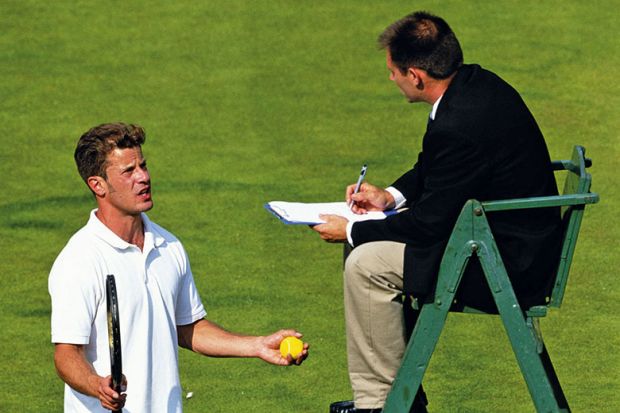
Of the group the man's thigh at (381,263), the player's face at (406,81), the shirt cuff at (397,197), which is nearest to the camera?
the man's thigh at (381,263)

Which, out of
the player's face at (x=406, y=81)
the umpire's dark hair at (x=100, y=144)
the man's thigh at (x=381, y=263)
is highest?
the player's face at (x=406, y=81)

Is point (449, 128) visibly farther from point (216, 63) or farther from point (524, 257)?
point (216, 63)

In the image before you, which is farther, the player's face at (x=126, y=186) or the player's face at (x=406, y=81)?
the player's face at (x=406, y=81)

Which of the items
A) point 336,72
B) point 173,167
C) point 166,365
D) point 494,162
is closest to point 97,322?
point 166,365

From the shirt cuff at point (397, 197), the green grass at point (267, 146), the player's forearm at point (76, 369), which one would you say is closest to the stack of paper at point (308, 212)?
the shirt cuff at point (397, 197)

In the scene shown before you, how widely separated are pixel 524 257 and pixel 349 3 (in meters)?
9.78

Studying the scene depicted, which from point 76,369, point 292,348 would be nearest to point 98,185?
point 76,369

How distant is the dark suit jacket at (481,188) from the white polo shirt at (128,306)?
1.17 m

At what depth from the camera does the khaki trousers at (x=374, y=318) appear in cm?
755

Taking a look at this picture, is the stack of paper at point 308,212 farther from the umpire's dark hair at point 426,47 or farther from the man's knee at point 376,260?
the umpire's dark hair at point 426,47

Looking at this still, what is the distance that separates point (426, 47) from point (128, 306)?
78.6 inches

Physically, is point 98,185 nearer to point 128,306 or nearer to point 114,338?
point 128,306

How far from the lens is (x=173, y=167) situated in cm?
1362

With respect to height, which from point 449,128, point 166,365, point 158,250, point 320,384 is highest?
point 449,128
